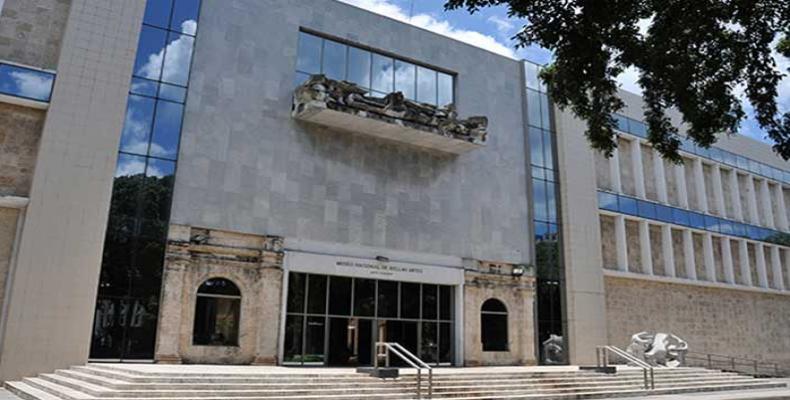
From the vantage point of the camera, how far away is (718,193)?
31859 mm

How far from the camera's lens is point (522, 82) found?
26.4 meters

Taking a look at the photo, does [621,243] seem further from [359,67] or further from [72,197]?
[72,197]

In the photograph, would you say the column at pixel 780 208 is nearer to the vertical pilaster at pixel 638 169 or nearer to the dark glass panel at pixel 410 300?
the vertical pilaster at pixel 638 169

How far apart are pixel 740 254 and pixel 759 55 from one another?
25849 mm

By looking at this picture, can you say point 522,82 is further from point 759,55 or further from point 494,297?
point 759,55

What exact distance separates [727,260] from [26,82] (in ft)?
99.8

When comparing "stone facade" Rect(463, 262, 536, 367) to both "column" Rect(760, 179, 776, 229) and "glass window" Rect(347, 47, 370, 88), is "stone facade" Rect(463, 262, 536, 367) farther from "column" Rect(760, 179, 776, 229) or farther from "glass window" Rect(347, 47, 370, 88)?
"column" Rect(760, 179, 776, 229)

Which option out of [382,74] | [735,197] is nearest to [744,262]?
[735,197]

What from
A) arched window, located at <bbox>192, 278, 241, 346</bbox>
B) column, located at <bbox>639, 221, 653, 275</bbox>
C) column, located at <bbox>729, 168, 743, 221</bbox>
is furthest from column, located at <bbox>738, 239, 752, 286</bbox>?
arched window, located at <bbox>192, 278, 241, 346</bbox>

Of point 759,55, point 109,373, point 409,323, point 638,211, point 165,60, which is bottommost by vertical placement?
point 109,373

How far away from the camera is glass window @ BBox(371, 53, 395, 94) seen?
22703 millimetres

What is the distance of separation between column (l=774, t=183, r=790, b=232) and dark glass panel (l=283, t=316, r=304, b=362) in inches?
1153

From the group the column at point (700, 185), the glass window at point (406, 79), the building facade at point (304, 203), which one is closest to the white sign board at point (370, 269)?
the building facade at point (304, 203)

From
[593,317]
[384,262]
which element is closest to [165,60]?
[384,262]
